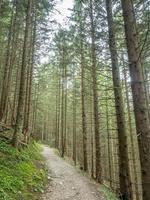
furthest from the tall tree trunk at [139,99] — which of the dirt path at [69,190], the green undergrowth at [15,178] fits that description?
the dirt path at [69,190]

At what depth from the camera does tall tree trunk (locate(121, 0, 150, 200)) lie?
4.02 metres

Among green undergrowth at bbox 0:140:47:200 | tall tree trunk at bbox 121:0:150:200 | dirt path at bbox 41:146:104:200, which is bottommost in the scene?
dirt path at bbox 41:146:104:200

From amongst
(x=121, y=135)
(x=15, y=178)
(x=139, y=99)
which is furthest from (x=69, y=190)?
(x=139, y=99)

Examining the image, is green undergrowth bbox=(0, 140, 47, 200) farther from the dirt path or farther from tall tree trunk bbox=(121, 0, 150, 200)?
tall tree trunk bbox=(121, 0, 150, 200)

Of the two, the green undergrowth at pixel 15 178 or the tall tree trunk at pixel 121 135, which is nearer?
the green undergrowth at pixel 15 178

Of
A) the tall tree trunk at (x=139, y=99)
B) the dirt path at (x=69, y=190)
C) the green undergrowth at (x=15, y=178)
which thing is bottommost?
the dirt path at (x=69, y=190)

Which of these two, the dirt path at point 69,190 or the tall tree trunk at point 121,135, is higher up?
the tall tree trunk at point 121,135

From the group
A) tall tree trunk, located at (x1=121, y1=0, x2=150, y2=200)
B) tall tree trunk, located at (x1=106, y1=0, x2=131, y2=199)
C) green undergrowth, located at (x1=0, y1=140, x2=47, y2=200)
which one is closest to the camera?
tall tree trunk, located at (x1=121, y1=0, x2=150, y2=200)

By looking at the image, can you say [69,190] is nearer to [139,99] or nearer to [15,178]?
[15,178]

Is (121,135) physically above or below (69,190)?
above

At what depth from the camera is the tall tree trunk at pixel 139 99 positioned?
158 inches

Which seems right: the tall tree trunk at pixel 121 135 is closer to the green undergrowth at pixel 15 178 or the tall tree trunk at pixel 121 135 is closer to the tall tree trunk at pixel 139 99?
the green undergrowth at pixel 15 178

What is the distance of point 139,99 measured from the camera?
4.30 metres

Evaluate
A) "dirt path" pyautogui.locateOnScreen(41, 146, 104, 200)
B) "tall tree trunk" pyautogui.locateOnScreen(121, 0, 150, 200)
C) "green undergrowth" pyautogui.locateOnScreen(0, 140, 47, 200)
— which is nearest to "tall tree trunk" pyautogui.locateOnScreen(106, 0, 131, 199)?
"dirt path" pyautogui.locateOnScreen(41, 146, 104, 200)
